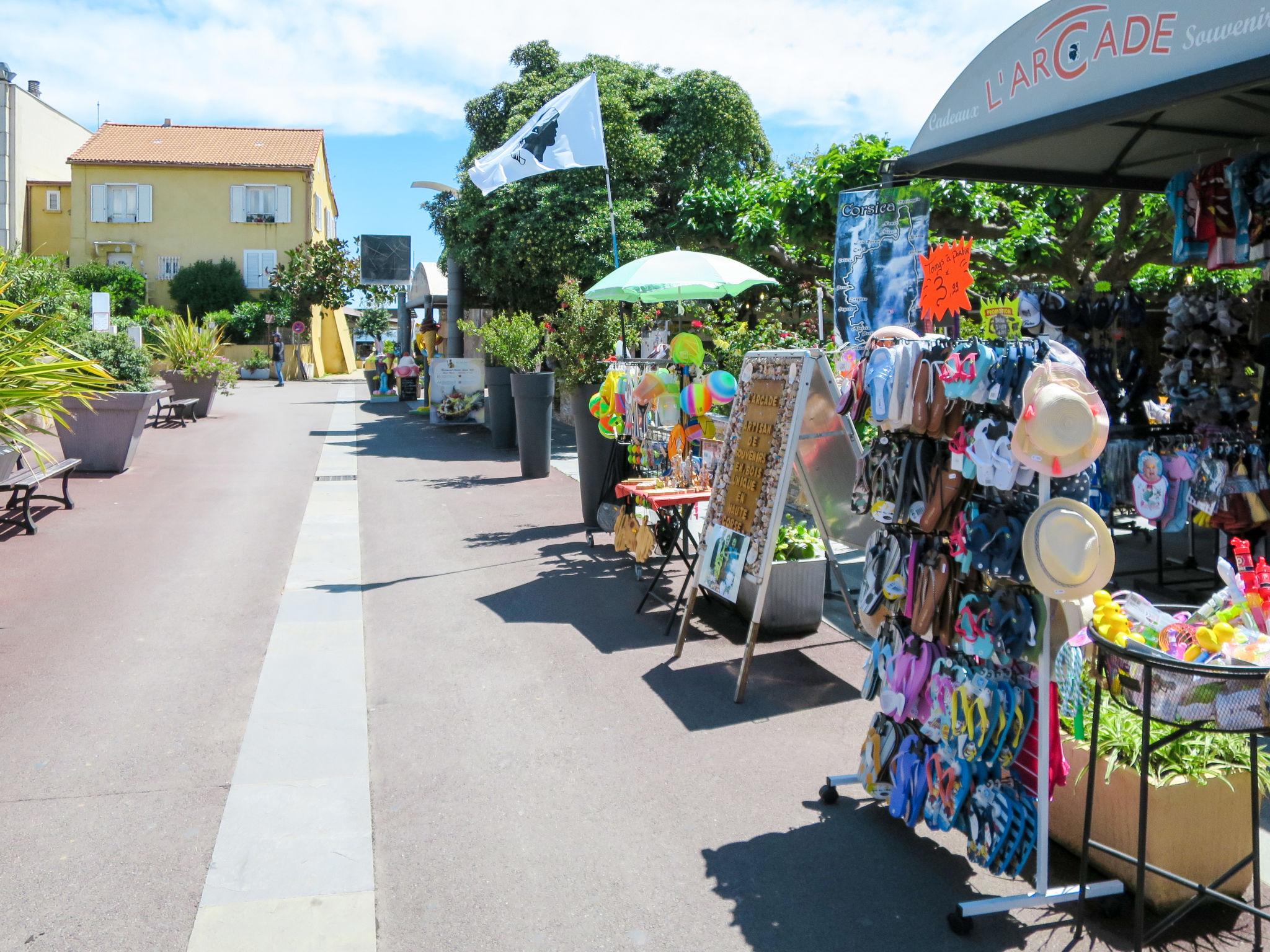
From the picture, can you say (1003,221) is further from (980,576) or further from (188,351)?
(188,351)

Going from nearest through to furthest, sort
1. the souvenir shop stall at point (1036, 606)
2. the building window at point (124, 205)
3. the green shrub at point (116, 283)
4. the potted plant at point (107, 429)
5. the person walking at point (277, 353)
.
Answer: the souvenir shop stall at point (1036, 606) < the potted plant at point (107, 429) < the person walking at point (277, 353) < the green shrub at point (116, 283) < the building window at point (124, 205)

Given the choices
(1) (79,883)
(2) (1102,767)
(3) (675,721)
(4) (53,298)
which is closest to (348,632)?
(3) (675,721)

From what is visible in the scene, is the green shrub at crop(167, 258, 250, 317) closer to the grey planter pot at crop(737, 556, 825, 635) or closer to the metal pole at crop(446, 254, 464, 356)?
the metal pole at crop(446, 254, 464, 356)

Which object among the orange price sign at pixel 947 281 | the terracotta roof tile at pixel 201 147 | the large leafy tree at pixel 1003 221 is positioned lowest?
the orange price sign at pixel 947 281

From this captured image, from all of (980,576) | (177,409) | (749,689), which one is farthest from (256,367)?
(980,576)

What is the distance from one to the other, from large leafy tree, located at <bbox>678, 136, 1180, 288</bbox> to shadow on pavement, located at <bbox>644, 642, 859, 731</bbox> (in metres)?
4.60

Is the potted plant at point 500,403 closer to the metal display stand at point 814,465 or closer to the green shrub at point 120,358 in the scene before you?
the green shrub at point 120,358

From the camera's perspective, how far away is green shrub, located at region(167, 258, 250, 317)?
1609 inches

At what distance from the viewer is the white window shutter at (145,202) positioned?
4112 centimetres

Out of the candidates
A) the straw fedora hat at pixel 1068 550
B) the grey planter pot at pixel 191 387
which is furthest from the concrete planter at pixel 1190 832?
the grey planter pot at pixel 191 387

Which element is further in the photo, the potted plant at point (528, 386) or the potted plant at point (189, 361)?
the potted plant at point (189, 361)

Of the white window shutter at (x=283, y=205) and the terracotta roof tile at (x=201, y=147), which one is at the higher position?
the terracotta roof tile at (x=201, y=147)

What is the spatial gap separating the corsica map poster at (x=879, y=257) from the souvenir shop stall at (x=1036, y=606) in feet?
4.55

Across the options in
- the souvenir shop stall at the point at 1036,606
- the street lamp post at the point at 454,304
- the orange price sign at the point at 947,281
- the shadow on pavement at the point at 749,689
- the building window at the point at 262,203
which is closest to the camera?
the souvenir shop stall at the point at 1036,606
